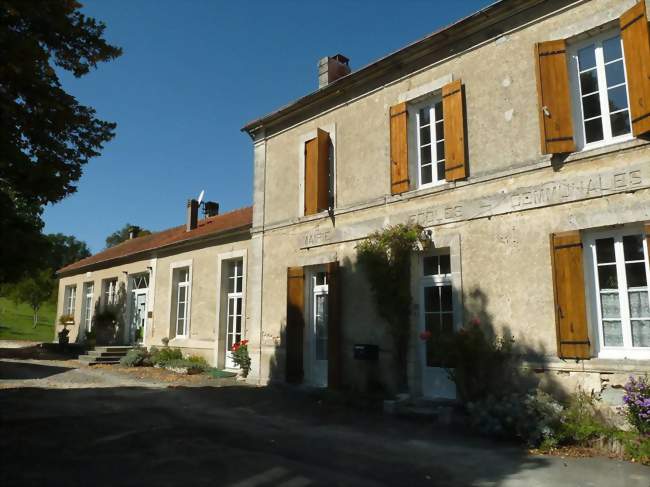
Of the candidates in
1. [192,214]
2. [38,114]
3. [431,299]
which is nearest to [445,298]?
[431,299]

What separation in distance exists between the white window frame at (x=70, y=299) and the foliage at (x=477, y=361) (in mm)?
18468

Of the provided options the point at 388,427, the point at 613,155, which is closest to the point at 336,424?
the point at 388,427

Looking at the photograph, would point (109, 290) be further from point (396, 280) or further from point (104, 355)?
point (396, 280)

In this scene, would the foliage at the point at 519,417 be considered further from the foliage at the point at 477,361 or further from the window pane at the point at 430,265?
the window pane at the point at 430,265

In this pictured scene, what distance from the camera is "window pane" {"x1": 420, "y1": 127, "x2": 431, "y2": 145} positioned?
28.2ft

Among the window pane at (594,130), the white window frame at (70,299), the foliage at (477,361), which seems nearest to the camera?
the window pane at (594,130)

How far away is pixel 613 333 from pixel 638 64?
3.18 metres

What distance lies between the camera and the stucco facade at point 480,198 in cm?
637

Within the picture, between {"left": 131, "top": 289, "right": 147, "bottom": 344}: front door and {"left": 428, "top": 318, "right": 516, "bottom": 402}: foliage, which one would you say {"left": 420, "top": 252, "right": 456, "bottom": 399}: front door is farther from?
{"left": 131, "top": 289, "right": 147, "bottom": 344}: front door

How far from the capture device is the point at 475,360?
701 cm

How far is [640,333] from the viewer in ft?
19.4

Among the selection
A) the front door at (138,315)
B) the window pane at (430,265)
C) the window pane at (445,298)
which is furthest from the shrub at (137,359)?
the window pane at (445,298)

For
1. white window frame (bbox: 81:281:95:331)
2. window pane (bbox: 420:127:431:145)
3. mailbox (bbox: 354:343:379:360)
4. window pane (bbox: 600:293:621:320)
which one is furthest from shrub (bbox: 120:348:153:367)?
window pane (bbox: 600:293:621:320)

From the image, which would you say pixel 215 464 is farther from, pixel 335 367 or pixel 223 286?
pixel 223 286
